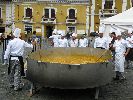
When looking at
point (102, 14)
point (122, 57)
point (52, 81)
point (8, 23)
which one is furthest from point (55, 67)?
point (8, 23)

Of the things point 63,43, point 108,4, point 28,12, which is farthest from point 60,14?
point 63,43

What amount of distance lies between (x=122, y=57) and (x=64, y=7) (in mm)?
28385

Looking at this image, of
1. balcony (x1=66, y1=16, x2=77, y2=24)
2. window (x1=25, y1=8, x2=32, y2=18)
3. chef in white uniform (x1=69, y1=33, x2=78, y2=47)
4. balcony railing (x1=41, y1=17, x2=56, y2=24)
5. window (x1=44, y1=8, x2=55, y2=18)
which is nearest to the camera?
chef in white uniform (x1=69, y1=33, x2=78, y2=47)

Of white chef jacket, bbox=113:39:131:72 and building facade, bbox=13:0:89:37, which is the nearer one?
white chef jacket, bbox=113:39:131:72

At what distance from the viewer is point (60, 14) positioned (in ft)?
127

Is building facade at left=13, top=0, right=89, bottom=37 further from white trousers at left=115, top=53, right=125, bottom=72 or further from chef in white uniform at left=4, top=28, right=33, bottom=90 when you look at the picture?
→ chef in white uniform at left=4, top=28, right=33, bottom=90

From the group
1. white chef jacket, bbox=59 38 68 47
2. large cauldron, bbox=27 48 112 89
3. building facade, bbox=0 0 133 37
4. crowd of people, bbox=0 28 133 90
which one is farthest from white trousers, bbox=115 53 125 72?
building facade, bbox=0 0 133 37

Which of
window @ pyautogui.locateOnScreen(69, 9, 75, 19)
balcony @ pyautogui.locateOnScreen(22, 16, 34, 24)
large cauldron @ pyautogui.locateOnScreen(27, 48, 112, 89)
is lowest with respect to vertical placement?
large cauldron @ pyautogui.locateOnScreen(27, 48, 112, 89)

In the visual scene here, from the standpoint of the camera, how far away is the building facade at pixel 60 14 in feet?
124

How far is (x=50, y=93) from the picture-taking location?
897cm

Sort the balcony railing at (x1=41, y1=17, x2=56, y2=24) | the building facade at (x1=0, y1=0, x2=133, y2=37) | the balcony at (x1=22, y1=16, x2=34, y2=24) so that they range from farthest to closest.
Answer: the balcony at (x1=22, y1=16, x2=34, y2=24)
the balcony railing at (x1=41, y1=17, x2=56, y2=24)
the building facade at (x1=0, y1=0, x2=133, y2=37)

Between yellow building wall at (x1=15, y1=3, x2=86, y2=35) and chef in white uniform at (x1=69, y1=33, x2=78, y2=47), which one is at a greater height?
yellow building wall at (x1=15, y1=3, x2=86, y2=35)

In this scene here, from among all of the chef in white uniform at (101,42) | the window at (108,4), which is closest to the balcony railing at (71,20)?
the window at (108,4)

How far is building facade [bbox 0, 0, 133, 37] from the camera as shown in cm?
3784
